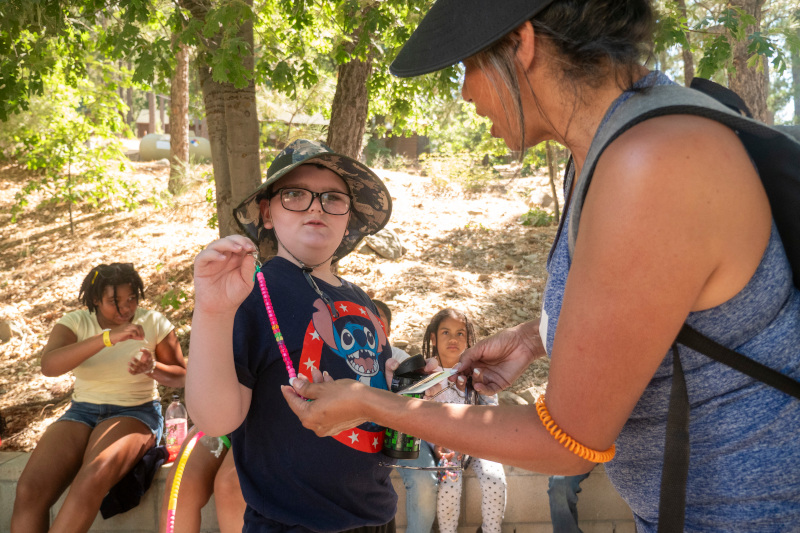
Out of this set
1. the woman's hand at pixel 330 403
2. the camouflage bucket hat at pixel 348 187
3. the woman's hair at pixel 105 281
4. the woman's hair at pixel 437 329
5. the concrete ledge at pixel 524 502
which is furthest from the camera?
the woman's hair at pixel 437 329

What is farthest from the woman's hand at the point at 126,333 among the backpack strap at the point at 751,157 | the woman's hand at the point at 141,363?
the backpack strap at the point at 751,157

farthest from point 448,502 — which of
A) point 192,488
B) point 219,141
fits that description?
point 219,141

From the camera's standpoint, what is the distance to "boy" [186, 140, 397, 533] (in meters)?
1.55

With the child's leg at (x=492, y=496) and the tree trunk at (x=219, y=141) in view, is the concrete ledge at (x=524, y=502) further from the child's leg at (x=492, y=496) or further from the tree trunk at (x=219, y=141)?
the tree trunk at (x=219, y=141)

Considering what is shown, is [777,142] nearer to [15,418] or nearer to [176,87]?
[15,418]

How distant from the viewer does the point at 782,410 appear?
40.5 inches

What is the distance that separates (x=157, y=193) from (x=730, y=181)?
1139 centimetres

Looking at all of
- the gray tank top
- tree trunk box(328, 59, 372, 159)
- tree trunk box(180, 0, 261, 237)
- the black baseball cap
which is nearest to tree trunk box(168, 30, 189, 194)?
tree trunk box(328, 59, 372, 159)

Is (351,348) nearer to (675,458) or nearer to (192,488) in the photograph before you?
(675,458)

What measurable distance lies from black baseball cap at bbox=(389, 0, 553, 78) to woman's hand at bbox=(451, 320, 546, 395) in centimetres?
87

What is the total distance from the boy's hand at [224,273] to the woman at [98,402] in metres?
2.19

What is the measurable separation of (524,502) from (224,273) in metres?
2.80

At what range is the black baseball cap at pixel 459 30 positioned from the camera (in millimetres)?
1089

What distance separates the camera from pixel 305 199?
6.97 ft
